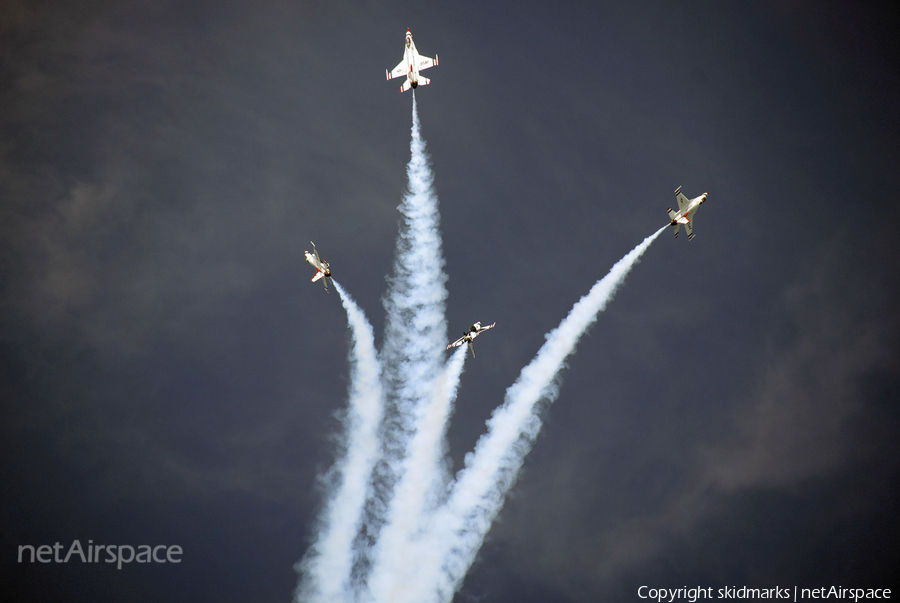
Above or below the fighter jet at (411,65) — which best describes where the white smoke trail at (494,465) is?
below

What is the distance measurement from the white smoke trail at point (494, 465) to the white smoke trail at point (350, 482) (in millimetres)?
6923

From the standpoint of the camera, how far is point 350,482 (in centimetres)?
6191

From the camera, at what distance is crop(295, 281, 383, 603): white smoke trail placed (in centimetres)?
5916

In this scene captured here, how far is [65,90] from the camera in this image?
80062mm

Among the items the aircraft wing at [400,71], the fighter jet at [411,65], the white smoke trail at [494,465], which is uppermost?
the aircraft wing at [400,71]

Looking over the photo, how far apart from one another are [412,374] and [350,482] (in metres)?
12.2

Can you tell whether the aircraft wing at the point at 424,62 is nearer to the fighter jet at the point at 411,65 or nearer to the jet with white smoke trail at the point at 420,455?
the fighter jet at the point at 411,65

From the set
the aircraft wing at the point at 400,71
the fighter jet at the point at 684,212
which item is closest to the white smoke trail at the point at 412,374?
the aircraft wing at the point at 400,71

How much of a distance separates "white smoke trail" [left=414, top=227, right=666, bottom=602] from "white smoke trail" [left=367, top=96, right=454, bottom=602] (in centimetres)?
235

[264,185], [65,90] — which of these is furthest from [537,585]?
[65,90]

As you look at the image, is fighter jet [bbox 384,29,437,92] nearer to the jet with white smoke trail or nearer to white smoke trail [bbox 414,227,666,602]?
the jet with white smoke trail

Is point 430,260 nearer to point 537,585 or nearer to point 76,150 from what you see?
point 537,585

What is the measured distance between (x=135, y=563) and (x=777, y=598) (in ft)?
275

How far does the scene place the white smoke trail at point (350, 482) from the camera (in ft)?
194
